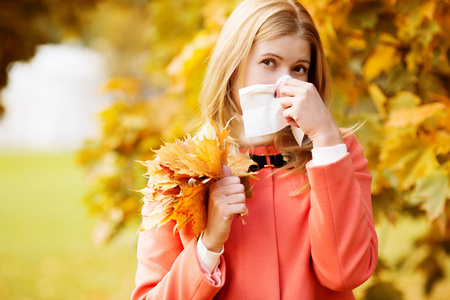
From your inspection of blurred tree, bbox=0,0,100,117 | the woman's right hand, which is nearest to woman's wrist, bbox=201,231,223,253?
the woman's right hand

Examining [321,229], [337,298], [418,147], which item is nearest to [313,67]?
[321,229]

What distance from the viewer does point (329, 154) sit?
5.06ft

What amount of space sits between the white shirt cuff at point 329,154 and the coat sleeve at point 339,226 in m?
0.02

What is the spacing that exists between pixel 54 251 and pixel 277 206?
7.81 m

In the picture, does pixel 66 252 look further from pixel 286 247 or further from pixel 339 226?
pixel 339 226

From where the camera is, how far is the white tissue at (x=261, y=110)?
5.40 ft

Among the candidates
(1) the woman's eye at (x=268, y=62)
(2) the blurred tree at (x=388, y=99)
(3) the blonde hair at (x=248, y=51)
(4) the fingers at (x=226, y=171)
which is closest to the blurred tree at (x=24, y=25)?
(2) the blurred tree at (x=388, y=99)

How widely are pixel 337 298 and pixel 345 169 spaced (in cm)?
48

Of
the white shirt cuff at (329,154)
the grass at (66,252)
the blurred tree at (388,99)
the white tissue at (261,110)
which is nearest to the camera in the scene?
the white shirt cuff at (329,154)

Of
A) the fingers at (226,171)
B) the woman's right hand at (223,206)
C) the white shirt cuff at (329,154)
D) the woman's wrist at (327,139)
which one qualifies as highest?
the woman's wrist at (327,139)

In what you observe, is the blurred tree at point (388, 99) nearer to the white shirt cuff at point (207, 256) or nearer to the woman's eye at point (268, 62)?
the woman's eye at point (268, 62)

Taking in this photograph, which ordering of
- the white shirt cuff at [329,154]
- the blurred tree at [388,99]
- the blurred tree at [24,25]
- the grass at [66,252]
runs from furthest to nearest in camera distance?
the grass at [66,252] < the blurred tree at [24,25] < the blurred tree at [388,99] < the white shirt cuff at [329,154]

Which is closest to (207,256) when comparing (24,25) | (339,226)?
(339,226)

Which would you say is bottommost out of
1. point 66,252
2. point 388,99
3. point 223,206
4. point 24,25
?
point 223,206
